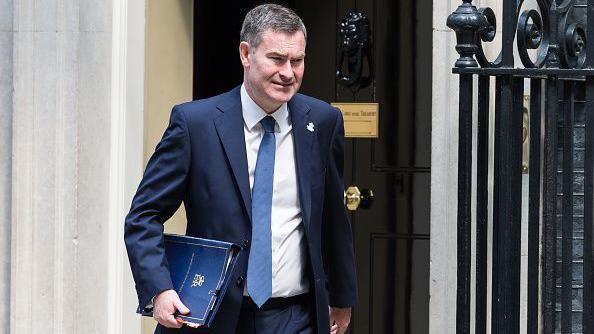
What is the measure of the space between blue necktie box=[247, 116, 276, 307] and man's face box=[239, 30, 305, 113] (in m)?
0.20

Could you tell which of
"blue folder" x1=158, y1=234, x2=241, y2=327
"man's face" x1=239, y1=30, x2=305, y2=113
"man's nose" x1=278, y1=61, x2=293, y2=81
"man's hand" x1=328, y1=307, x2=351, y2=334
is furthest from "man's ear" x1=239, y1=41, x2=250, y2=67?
"man's hand" x1=328, y1=307, x2=351, y2=334

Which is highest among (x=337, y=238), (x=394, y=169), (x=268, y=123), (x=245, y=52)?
(x=245, y=52)

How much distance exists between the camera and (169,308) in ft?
14.0

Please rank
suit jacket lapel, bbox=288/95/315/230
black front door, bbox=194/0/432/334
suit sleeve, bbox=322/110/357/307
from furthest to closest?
black front door, bbox=194/0/432/334 < suit sleeve, bbox=322/110/357/307 < suit jacket lapel, bbox=288/95/315/230

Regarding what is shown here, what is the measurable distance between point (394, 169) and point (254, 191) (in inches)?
105

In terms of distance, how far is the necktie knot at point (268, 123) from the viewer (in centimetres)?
450

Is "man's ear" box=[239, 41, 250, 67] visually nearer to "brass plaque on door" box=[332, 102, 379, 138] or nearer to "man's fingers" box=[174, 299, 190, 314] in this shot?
"man's fingers" box=[174, 299, 190, 314]

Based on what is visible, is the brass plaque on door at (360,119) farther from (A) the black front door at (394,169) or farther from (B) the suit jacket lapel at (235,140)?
(B) the suit jacket lapel at (235,140)

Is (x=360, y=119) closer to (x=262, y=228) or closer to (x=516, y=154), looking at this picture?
(x=262, y=228)

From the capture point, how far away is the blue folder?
4.25m

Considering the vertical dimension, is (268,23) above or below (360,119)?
above

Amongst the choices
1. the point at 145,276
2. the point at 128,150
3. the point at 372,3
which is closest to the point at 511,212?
the point at 145,276

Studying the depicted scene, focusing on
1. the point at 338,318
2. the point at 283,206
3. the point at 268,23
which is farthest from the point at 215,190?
the point at 338,318

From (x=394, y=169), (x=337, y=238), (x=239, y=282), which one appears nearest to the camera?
(x=239, y=282)
